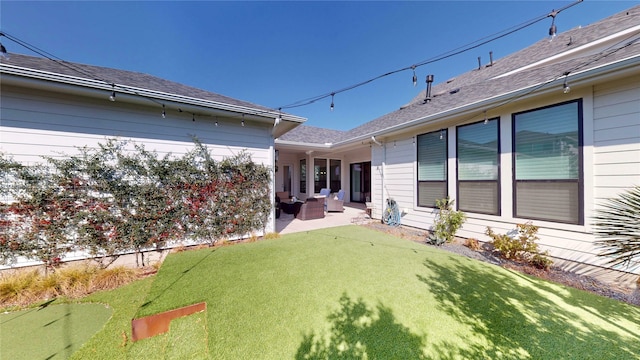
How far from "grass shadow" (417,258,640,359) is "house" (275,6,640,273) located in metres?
1.61

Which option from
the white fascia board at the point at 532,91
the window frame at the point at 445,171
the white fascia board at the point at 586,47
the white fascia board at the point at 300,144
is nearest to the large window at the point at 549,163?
the white fascia board at the point at 532,91

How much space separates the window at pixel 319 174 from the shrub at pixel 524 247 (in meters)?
8.72

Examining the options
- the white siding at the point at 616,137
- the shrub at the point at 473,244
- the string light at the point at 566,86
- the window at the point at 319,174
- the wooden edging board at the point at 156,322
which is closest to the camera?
the wooden edging board at the point at 156,322

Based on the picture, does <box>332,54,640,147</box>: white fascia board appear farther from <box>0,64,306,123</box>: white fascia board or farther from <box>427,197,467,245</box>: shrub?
<box>0,64,306,123</box>: white fascia board

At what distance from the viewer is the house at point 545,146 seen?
3.24m

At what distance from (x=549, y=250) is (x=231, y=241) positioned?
668 centimetres

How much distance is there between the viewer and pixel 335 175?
40.8 ft

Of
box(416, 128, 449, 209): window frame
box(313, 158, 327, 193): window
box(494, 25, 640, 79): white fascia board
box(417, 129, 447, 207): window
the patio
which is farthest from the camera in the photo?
box(313, 158, 327, 193): window

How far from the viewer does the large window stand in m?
3.62

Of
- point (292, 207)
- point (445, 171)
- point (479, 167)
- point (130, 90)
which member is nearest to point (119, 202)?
point (130, 90)

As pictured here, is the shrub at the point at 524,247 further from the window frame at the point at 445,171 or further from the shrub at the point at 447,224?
the window frame at the point at 445,171

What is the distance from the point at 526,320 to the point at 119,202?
664 centimetres

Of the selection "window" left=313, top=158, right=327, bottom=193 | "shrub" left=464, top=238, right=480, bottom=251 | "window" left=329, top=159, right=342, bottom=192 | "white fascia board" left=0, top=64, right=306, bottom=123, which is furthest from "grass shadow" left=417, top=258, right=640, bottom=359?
"window" left=329, top=159, right=342, bottom=192

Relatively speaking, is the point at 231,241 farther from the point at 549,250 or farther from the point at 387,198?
the point at 549,250
